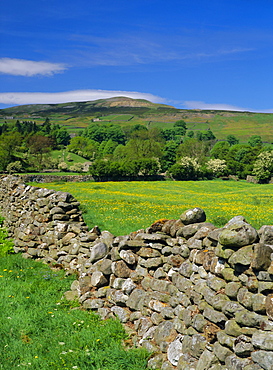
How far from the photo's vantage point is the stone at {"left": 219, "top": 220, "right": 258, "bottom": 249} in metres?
6.42

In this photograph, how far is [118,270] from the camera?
9688 millimetres

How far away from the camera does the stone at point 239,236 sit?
6.42 m

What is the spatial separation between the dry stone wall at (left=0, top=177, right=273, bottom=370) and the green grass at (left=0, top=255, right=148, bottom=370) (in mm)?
528

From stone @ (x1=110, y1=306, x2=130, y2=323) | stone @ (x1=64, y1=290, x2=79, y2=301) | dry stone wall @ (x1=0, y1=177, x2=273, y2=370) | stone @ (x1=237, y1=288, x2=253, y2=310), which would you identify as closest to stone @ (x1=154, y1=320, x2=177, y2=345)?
dry stone wall @ (x1=0, y1=177, x2=273, y2=370)

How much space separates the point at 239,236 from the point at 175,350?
9.42ft

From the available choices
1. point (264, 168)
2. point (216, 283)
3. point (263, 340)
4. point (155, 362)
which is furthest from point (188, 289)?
point (264, 168)

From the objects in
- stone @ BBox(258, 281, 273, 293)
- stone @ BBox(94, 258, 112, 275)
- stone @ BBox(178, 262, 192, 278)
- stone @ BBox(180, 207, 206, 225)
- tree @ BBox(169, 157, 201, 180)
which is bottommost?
tree @ BBox(169, 157, 201, 180)

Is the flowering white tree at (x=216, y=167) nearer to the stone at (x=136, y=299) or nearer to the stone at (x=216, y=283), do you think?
the stone at (x=136, y=299)

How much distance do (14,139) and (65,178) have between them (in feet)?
163

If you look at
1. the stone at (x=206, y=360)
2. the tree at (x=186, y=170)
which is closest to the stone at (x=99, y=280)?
the stone at (x=206, y=360)

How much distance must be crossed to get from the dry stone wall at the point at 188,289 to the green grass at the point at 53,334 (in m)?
0.53

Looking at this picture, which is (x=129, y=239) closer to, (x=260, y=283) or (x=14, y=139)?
(x=260, y=283)

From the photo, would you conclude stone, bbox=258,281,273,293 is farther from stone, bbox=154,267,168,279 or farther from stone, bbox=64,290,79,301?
stone, bbox=64,290,79,301

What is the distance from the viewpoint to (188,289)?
24.7 ft
